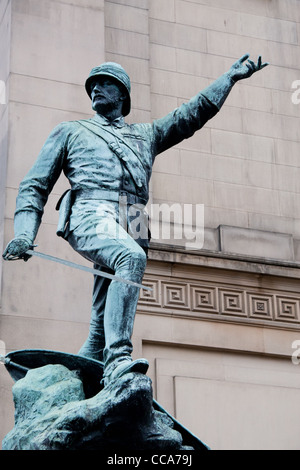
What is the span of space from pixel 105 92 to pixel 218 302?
4.80 metres

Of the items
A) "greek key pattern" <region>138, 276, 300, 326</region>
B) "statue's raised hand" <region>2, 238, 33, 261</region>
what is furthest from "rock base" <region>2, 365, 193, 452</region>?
"greek key pattern" <region>138, 276, 300, 326</region>

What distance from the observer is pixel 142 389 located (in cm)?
652

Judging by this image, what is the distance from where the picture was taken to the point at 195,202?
13086 mm

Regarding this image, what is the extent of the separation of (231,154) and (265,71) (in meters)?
1.50

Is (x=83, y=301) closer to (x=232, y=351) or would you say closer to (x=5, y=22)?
(x=232, y=351)

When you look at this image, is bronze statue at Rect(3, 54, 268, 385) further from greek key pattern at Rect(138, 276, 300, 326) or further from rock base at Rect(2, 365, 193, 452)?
greek key pattern at Rect(138, 276, 300, 326)

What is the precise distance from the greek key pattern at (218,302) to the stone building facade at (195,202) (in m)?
0.01

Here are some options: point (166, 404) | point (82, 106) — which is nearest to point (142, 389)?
point (166, 404)

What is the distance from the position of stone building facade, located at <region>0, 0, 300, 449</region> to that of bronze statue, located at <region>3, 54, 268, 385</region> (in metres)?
3.60

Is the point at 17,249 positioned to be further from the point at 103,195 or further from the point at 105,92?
the point at 105,92

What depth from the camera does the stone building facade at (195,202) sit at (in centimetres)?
1165

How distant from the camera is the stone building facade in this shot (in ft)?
38.2

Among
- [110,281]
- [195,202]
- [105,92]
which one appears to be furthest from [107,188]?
[195,202]
